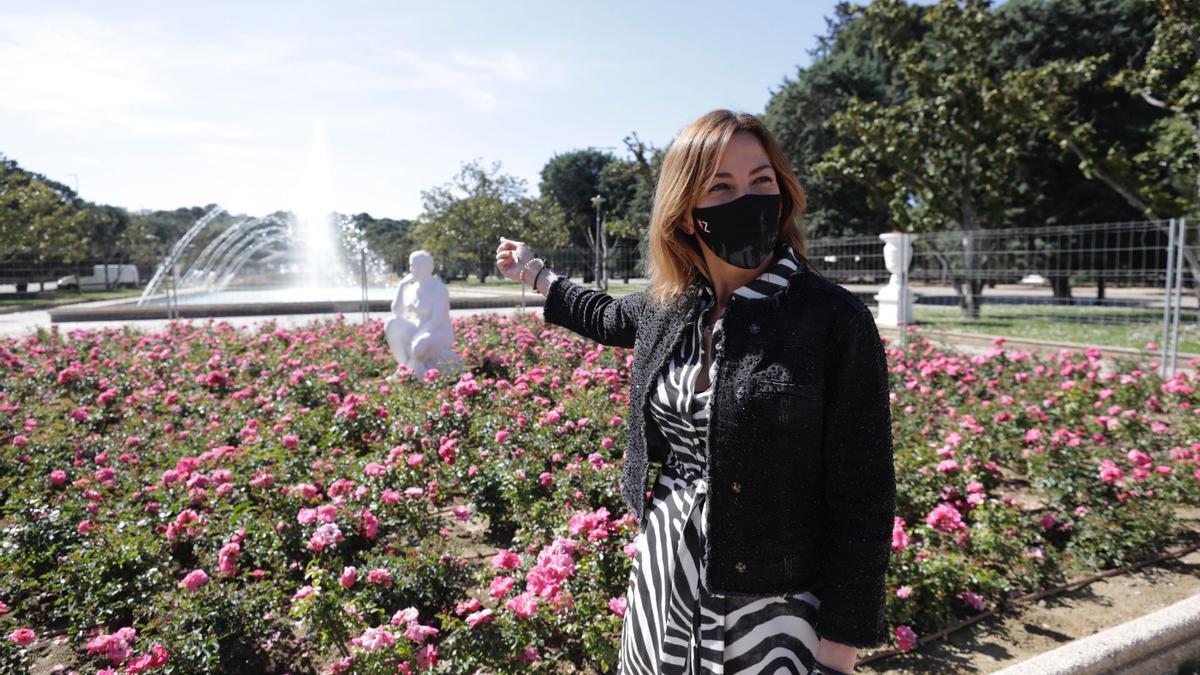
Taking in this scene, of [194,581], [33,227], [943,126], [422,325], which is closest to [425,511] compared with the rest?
[194,581]

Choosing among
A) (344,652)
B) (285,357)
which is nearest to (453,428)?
(344,652)

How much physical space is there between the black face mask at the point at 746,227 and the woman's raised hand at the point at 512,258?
0.79 meters

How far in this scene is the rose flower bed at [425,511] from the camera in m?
2.74

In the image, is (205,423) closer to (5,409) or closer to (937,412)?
(5,409)

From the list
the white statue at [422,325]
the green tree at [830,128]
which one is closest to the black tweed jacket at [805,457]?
the white statue at [422,325]

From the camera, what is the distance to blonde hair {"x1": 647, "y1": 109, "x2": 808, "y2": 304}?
1.48m

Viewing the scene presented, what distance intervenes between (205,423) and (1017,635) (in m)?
5.49

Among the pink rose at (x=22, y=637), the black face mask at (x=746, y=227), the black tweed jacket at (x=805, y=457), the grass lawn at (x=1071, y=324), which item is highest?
the black face mask at (x=746, y=227)

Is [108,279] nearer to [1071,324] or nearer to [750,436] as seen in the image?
[1071,324]

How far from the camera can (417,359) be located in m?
7.49

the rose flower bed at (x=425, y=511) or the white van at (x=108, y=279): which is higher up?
the white van at (x=108, y=279)

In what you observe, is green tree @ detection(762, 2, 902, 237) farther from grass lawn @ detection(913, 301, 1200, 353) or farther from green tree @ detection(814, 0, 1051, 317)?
grass lawn @ detection(913, 301, 1200, 353)

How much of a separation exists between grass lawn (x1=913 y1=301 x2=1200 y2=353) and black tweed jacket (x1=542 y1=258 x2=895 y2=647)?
454 inches

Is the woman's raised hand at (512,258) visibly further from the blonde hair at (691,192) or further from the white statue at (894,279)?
the white statue at (894,279)
